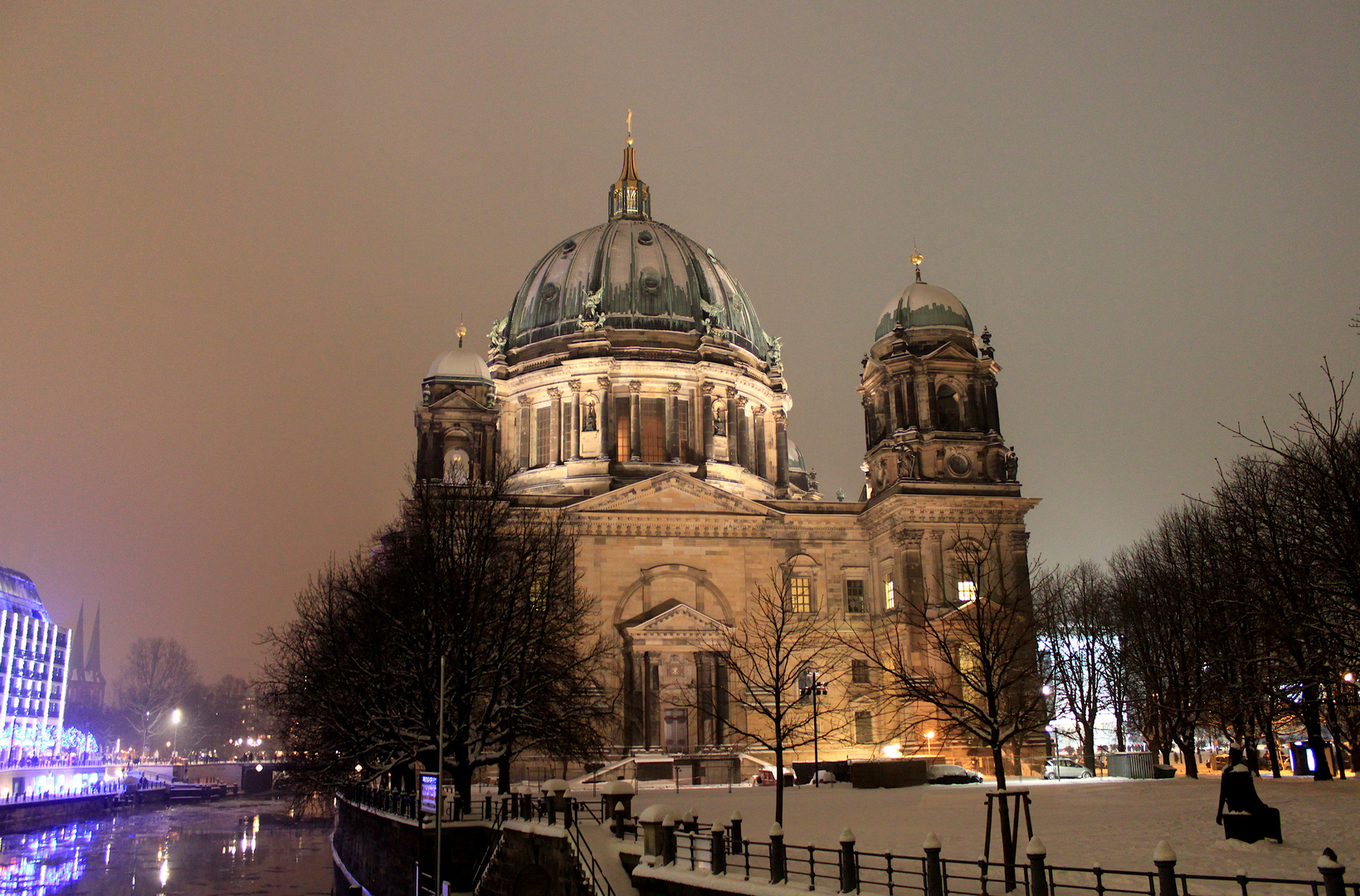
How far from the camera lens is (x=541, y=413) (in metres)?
77.3

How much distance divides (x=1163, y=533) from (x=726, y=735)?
2402 cm

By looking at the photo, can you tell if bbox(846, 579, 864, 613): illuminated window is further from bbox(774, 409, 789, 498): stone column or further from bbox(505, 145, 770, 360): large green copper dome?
bbox(505, 145, 770, 360): large green copper dome

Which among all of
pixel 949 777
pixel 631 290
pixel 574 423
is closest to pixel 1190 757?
pixel 949 777

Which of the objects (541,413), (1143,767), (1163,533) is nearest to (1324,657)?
(1143,767)

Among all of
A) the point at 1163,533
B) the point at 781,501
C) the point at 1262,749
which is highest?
the point at 781,501

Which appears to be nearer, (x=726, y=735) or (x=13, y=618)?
(x=726, y=735)

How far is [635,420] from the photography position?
243 ft

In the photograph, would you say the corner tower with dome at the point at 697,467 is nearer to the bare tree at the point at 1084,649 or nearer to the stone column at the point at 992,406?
the stone column at the point at 992,406

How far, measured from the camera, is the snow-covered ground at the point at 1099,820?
2095 centimetres

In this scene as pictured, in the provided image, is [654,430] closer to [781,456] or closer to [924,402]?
[781,456]

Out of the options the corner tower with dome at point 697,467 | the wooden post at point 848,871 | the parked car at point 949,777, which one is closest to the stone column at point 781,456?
the corner tower with dome at point 697,467

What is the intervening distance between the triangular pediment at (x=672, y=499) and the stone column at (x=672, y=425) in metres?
7.14

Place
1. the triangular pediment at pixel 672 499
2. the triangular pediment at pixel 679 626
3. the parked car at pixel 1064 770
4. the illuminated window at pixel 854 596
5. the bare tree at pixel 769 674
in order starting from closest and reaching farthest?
the parked car at pixel 1064 770, the bare tree at pixel 769 674, the triangular pediment at pixel 679 626, the triangular pediment at pixel 672 499, the illuminated window at pixel 854 596

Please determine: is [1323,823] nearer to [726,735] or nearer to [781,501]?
[726,735]
